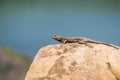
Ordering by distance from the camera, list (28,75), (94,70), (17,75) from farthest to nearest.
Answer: (17,75)
(28,75)
(94,70)

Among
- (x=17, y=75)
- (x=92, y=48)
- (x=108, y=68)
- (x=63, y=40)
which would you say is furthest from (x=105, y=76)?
(x=17, y=75)

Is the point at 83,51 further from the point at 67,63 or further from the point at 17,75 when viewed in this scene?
the point at 17,75

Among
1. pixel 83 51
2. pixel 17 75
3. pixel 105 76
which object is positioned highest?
pixel 83 51

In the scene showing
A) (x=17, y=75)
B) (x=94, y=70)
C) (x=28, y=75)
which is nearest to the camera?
(x=94, y=70)

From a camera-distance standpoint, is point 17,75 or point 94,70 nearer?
point 94,70

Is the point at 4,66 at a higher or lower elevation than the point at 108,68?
Result: lower

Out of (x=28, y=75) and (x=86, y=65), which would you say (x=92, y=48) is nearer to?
(x=86, y=65)
